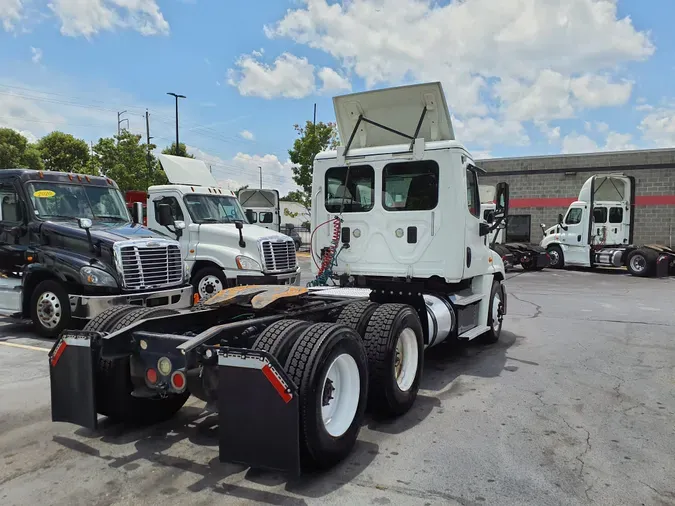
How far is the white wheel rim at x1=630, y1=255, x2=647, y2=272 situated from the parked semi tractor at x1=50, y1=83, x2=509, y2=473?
1379cm

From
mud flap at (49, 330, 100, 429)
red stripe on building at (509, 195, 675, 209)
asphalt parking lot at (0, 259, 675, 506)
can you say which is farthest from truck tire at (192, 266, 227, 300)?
red stripe on building at (509, 195, 675, 209)

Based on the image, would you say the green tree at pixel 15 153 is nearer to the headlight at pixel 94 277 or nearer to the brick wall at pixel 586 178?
the brick wall at pixel 586 178

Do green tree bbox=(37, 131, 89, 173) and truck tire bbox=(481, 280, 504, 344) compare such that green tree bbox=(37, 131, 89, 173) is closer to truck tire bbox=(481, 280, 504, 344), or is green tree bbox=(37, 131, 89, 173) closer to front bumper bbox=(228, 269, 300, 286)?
front bumper bbox=(228, 269, 300, 286)

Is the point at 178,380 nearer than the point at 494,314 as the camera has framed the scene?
Yes

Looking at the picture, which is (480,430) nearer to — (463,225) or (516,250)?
(463,225)

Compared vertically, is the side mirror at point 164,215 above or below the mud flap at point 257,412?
above

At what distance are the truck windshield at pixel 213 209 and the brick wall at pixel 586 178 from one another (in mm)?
18540

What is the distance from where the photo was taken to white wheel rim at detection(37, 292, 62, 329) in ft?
25.1

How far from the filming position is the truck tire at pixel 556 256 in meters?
21.7

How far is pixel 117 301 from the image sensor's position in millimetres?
7496

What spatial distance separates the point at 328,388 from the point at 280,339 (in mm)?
529

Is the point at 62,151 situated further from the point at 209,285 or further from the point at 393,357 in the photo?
the point at 393,357

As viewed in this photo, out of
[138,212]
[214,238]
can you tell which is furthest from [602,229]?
[138,212]

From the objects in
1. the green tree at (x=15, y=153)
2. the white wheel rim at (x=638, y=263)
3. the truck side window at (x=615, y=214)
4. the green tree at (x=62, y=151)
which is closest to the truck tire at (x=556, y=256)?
the truck side window at (x=615, y=214)
